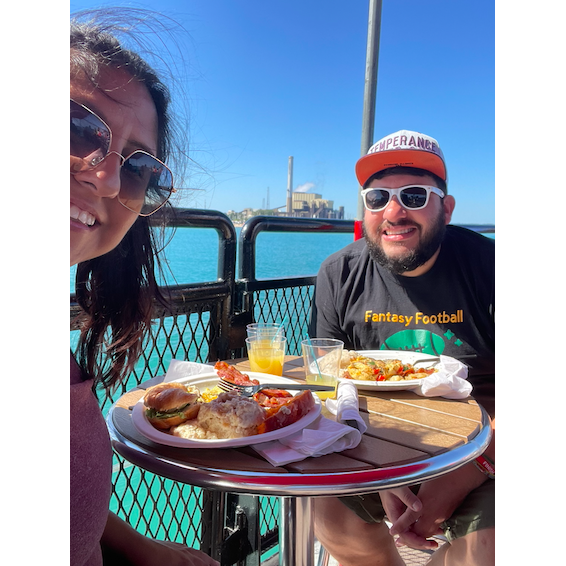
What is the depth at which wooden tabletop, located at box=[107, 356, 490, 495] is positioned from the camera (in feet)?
2.59

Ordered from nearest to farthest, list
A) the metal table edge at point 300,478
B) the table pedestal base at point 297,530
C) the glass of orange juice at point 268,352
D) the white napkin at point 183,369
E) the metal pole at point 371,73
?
1. the metal table edge at point 300,478
2. the table pedestal base at point 297,530
3. the white napkin at point 183,369
4. the glass of orange juice at point 268,352
5. the metal pole at point 371,73

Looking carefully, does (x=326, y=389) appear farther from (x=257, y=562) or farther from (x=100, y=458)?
(x=257, y=562)

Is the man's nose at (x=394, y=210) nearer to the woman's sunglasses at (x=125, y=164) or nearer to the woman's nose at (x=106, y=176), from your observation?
the woman's sunglasses at (x=125, y=164)

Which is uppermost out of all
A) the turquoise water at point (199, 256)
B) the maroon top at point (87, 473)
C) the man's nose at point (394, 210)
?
the man's nose at point (394, 210)

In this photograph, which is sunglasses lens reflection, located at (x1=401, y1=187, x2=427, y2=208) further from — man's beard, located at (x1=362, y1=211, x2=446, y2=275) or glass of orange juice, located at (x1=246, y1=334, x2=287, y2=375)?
glass of orange juice, located at (x1=246, y1=334, x2=287, y2=375)

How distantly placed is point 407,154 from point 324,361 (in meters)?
1.32

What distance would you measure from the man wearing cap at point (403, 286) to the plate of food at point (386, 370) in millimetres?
398

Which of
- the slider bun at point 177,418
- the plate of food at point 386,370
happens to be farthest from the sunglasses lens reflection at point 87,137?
the plate of food at point 386,370

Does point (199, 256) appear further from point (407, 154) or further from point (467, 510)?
point (467, 510)

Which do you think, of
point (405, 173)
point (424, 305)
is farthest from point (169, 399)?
point (405, 173)

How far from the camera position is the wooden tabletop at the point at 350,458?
2.59ft

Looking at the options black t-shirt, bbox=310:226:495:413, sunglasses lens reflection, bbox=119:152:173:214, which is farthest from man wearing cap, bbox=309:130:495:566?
sunglasses lens reflection, bbox=119:152:173:214
